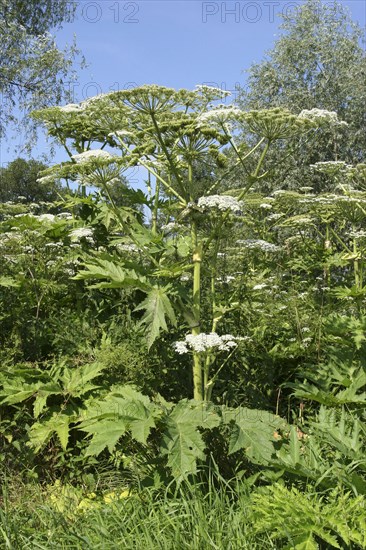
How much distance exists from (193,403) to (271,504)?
0.96 meters

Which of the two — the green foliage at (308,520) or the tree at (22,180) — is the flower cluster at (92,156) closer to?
the green foliage at (308,520)

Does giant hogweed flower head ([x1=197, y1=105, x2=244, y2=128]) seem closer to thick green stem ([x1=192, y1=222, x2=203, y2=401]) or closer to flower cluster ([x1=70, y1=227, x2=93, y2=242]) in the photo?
thick green stem ([x1=192, y1=222, x2=203, y2=401])

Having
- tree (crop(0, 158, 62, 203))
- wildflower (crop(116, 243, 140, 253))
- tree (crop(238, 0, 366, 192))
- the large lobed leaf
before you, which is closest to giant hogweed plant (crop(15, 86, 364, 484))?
the large lobed leaf

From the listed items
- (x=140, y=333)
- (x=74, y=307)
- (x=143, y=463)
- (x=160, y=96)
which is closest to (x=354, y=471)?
(x=143, y=463)

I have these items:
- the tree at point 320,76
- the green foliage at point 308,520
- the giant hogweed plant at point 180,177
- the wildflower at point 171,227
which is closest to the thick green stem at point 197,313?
the giant hogweed plant at point 180,177

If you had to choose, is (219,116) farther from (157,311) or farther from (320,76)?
(320,76)

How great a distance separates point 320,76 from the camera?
2188cm

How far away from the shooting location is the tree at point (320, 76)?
21.3 meters

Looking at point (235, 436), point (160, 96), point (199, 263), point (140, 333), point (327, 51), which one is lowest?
point (235, 436)

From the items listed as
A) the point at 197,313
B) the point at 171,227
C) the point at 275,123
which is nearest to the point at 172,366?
the point at 197,313

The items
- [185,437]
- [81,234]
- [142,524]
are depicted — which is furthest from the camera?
[81,234]

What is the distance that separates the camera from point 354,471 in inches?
143

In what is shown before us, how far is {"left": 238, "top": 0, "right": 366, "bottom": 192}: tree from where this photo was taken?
21.3 m

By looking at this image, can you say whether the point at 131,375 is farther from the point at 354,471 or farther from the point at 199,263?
the point at 354,471
